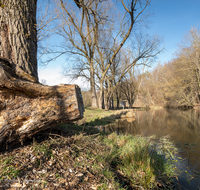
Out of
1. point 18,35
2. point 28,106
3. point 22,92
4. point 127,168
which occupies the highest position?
point 18,35

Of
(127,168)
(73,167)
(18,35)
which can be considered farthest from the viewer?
(18,35)

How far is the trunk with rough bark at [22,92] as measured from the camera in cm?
207

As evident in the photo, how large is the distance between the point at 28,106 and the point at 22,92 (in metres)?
0.27

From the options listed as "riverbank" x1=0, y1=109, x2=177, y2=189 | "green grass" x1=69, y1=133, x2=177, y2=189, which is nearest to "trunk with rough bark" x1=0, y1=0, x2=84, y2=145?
"riverbank" x1=0, y1=109, x2=177, y2=189

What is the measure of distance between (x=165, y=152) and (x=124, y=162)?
5.86 ft

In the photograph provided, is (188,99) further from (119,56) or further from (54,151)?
(54,151)

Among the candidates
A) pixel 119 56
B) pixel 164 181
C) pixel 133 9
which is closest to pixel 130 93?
pixel 119 56

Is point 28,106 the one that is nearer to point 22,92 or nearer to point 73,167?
point 22,92

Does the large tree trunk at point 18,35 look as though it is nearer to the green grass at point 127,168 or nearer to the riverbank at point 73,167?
the riverbank at point 73,167

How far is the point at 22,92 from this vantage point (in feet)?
7.30

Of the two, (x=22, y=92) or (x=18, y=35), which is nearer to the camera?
(x=22, y=92)

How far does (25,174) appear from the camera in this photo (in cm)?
178

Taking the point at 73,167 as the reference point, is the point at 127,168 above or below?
below

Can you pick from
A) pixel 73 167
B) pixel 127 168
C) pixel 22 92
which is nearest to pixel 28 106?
pixel 22 92
